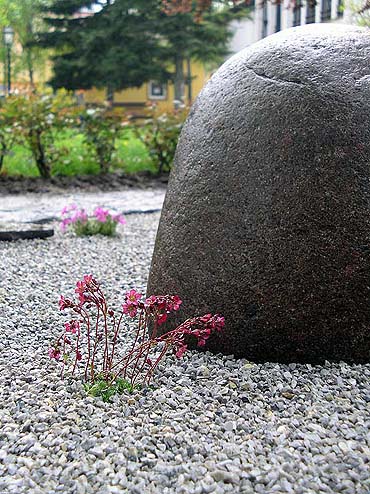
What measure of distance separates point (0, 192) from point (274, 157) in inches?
Result: 304

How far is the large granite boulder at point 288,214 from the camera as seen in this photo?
3.02 m

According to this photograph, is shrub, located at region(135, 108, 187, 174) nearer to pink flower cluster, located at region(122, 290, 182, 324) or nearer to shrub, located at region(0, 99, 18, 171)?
shrub, located at region(0, 99, 18, 171)

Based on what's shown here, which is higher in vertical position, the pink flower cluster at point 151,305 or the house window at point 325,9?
the house window at point 325,9

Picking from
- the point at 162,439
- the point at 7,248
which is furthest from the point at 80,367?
the point at 7,248

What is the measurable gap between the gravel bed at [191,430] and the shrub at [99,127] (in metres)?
8.00

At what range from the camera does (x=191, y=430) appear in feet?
8.08

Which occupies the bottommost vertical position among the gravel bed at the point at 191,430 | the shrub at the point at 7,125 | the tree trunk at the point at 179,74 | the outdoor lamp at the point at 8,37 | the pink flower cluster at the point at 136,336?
the gravel bed at the point at 191,430

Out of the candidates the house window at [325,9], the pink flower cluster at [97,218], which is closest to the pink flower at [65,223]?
the pink flower cluster at [97,218]

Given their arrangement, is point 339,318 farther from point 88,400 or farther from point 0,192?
point 0,192

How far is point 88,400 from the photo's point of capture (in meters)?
2.67

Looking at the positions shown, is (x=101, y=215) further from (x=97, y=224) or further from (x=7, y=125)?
(x=7, y=125)

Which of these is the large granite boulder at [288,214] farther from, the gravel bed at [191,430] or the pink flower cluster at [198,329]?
the gravel bed at [191,430]

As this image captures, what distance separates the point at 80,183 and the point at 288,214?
8.31 m

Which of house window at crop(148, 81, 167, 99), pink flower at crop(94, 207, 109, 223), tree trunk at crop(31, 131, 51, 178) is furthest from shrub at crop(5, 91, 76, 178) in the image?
house window at crop(148, 81, 167, 99)
